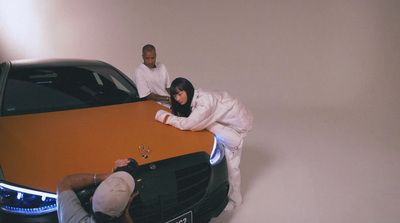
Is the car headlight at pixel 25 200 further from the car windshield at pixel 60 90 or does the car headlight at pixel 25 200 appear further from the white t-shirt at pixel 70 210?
the car windshield at pixel 60 90

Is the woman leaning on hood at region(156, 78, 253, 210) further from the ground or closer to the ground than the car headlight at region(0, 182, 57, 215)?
further from the ground

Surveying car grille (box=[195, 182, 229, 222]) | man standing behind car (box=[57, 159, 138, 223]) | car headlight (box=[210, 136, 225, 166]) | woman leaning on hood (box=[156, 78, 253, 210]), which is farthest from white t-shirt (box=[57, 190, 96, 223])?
woman leaning on hood (box=[156, 78, 253, 210])

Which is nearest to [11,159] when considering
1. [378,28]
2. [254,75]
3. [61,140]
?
[61,140]

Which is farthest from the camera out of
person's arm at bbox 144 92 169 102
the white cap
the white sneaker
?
person's arm at bbox 144 92 169 102

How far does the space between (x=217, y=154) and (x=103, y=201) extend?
85 cm

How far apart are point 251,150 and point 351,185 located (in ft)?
3.58

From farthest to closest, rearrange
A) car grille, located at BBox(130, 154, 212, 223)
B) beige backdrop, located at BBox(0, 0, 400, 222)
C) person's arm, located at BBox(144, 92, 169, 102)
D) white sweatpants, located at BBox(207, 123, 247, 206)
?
beige backdrop, located at BBox(0, 0, 400, 222)
person's arm, located at BBox(144, 92, 169, 102)
white sweatpants, located at BBox(207, 123, 247, 206)
car grille, located at BBox(130, 154, 212, 223)

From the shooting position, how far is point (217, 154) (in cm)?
174

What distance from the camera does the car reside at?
1.20 meters

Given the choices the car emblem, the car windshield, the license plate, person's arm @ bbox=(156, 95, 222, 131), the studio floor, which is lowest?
the studio floor

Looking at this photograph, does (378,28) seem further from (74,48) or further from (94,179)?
(74,48)

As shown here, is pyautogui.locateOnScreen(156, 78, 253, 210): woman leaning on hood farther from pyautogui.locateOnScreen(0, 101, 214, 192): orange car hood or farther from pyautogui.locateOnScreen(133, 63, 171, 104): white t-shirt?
pyautogui.locateOnScreen(133, 63, 171, 104): white t-shirt

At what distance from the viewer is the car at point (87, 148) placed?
3.95 feet

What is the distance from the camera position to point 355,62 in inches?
193
